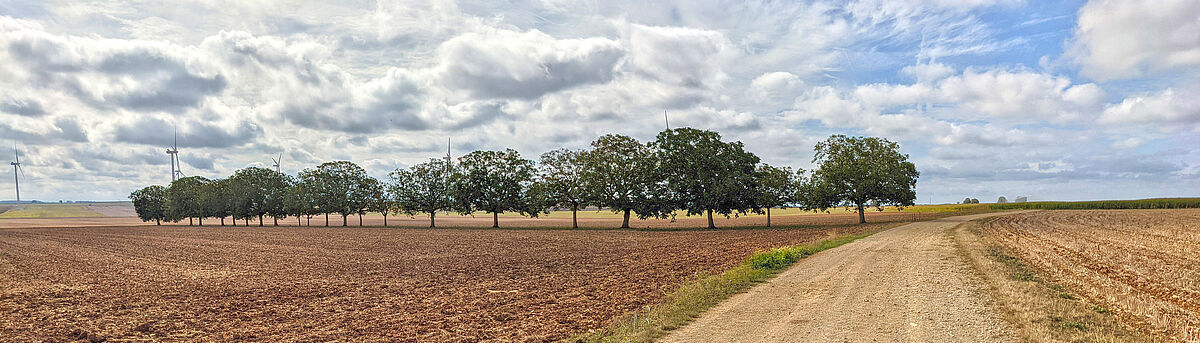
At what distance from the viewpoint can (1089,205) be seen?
154m

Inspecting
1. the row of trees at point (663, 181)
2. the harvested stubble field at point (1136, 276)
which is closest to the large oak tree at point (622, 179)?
the row of trees at point (663, 181)

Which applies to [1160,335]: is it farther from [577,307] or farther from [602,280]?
[602,280]

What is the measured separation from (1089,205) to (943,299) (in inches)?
6999

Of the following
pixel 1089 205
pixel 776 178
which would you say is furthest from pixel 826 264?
pixel 1089 205

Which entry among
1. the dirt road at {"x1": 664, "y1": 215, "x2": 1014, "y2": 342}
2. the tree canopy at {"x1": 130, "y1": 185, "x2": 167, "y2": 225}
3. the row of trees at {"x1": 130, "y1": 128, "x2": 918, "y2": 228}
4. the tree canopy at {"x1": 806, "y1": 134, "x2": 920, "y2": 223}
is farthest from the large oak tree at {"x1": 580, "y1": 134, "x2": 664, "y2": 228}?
the tree canopy at {"x1": 130, "y1": 185, "x2": 167, "y2": 225}

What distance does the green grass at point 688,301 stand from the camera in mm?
13227

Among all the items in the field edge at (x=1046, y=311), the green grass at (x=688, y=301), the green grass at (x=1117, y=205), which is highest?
the green grass at (x=688, y=301)

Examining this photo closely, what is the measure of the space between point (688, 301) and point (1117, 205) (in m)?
176

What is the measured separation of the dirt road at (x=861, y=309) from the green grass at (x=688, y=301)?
0.42 m

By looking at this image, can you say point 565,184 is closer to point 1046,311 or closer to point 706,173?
point 706,173

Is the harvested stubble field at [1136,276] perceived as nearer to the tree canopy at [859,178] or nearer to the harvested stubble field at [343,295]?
the harvested stubble field at [343,295]

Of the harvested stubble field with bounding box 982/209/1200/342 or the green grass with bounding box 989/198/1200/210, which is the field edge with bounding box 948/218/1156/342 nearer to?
the harvested stubble field with bounding box 982/209/1200/342

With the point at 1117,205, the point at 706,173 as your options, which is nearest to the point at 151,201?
the point at 706,173

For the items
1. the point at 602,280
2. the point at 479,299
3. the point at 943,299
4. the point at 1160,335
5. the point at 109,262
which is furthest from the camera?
the point at 109,262
